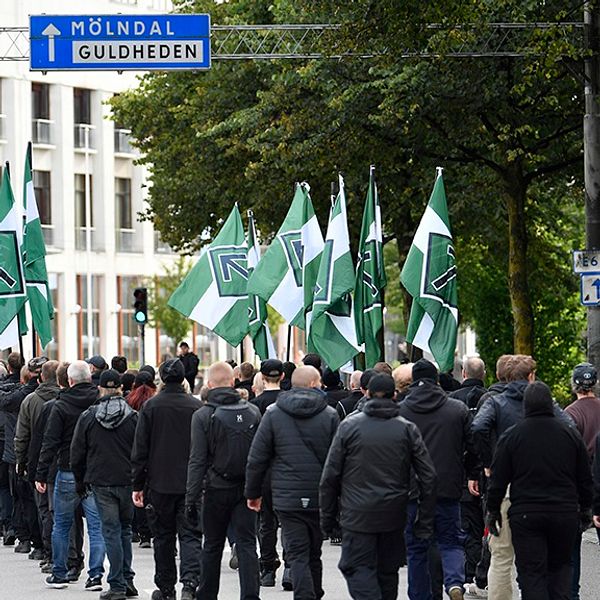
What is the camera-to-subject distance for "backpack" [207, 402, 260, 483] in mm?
13297

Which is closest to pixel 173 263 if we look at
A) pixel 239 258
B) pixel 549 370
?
pixel 549 370

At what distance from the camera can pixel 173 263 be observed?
73125mm

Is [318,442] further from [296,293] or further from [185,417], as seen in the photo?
[296,293]

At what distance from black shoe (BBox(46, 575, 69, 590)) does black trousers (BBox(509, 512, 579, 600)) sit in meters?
5.27

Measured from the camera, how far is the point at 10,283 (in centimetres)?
2339

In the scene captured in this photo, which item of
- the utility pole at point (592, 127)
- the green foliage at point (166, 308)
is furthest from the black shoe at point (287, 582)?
the green foliage at point (166, 308)

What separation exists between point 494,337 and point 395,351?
4844 centimetres

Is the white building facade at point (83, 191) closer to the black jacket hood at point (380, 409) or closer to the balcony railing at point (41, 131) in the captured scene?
the balcony railing at point (41, 131)

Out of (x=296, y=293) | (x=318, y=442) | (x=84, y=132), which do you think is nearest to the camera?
(x=318, y=442)

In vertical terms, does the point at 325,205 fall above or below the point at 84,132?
below

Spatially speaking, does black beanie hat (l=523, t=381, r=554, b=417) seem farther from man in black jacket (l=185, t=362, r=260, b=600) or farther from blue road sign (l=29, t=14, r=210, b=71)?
blue road sign (l=29, t=14, r=210, b=71)

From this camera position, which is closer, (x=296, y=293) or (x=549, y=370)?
(x=296, y=293)

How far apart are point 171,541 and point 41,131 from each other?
5465cm

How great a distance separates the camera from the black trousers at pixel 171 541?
1421cm
